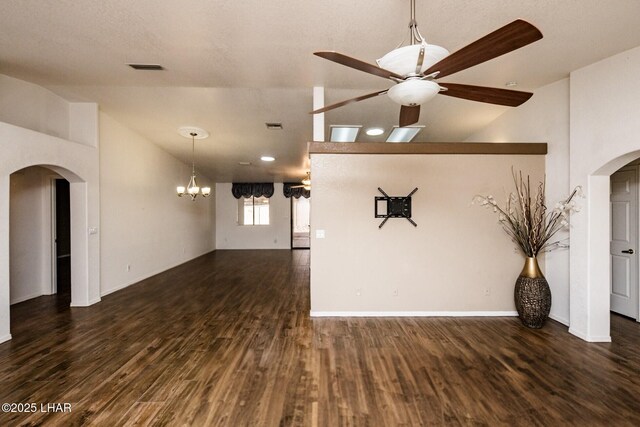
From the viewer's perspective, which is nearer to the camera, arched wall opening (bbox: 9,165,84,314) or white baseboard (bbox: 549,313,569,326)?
white baseboard (bbox: 549,313,569,326)

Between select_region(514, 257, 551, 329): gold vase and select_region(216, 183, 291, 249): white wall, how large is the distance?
848 centimetres

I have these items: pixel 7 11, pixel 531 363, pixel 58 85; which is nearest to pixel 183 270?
pixel 58 85

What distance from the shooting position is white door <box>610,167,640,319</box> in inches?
154

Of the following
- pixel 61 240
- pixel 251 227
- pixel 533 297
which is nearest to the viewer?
pixel 533 297

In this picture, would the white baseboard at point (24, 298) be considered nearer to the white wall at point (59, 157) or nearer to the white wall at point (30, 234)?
the white wall at point (30, 234)

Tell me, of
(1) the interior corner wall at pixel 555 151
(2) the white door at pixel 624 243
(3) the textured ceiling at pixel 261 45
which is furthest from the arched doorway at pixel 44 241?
(2) the white door at pixel 624 243

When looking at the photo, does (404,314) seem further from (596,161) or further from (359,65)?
(359,65)

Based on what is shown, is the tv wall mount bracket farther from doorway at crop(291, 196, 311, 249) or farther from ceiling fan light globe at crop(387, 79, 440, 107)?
doorway at crop(291, 196, 311, 249)

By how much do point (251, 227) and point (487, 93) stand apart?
401 inches

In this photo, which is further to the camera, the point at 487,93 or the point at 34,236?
the point at 34,236

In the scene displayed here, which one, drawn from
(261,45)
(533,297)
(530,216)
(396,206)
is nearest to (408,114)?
(261,45)

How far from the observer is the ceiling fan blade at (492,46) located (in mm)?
1388

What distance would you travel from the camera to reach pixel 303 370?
2713mm

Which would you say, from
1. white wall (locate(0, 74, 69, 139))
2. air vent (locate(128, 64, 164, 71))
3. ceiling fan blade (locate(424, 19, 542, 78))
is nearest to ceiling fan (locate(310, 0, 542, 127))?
ceiling fan blade (locate(424, 19, 542, 78))
